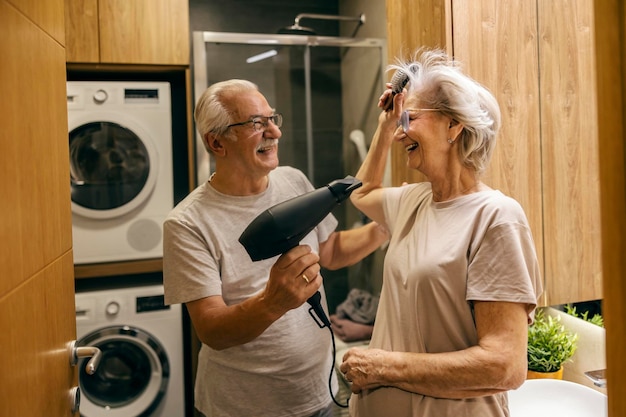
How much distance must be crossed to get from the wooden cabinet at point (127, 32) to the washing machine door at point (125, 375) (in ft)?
3.72

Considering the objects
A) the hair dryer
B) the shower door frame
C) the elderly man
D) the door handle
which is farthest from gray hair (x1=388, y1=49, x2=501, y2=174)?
the shower door frame

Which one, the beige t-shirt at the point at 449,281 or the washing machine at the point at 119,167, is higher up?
the washing machine at the point at 119,167

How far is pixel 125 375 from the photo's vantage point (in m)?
2.27

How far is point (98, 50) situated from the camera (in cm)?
222

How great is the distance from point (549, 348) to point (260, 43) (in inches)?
63.2

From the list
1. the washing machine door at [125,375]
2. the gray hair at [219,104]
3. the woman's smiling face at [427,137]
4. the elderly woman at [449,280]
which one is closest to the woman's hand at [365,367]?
the elderly woman at [449,280]

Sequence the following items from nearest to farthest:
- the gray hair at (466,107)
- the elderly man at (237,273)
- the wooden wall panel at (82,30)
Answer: the gray hair at (466,107) < the elderly man at (237,273) < the wooden wall panel at (82,30)

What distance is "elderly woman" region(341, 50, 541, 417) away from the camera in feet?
3.11

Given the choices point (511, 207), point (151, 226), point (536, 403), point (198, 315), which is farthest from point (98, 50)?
point (536, 403)

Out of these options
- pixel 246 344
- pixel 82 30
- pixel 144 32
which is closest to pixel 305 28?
pixel 144 32

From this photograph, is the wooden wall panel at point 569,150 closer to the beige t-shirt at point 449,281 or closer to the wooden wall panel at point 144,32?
the beige t-shirt at point 449,281

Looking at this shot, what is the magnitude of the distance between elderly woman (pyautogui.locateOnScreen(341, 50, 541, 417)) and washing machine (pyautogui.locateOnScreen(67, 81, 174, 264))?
1407 mm

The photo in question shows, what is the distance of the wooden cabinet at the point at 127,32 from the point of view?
219 centimetres

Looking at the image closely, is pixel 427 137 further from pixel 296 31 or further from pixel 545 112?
pixel 296 31
